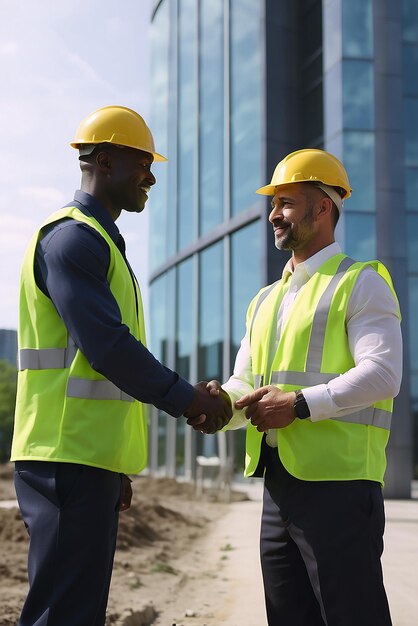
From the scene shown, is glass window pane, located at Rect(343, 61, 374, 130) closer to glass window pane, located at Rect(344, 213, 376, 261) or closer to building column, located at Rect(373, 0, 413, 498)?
building column, located at Rect(373, 0, 413, 498)

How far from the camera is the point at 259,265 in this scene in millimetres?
18766

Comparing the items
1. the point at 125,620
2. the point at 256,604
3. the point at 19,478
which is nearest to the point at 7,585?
the point at 125,620

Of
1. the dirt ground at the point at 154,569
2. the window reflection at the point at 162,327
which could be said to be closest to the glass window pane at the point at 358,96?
the dirt ground at the point at 154,569

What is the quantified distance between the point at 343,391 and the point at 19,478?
3.99ft

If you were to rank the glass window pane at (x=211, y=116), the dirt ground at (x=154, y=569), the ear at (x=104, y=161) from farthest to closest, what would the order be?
the glass window pane at (x=211, y=116), the dirt ground at (x=154, y=569), the ear at (x=104, y=161)

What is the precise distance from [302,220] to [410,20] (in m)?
15.9

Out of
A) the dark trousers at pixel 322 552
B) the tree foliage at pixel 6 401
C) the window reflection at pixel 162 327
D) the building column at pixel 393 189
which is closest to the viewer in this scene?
the dark trousers at pixel 322 552

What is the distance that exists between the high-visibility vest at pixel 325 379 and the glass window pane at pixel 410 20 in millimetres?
Answer: 15923

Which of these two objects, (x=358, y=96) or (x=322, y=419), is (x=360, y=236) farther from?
(x=322, y=419)

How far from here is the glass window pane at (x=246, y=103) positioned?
63.7ft

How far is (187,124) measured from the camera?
24.4 m

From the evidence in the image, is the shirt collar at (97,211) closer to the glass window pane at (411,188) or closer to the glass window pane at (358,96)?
the glass window pane at (358,96)

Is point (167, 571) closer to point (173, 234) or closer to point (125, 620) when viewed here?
point (125, 620)

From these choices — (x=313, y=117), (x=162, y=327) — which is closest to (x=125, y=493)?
(x=313, y=117)
